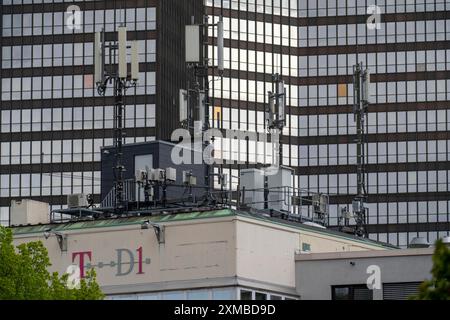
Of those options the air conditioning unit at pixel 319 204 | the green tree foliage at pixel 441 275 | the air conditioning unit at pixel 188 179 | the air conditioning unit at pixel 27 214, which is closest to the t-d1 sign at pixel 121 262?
the air conditioning unit at pixel 27 214

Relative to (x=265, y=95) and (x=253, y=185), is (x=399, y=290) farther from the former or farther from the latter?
(x=265, y=95)

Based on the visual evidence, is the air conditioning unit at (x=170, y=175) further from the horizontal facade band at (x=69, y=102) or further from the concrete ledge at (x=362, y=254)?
the horizontal facade band at (x=69, y=102)

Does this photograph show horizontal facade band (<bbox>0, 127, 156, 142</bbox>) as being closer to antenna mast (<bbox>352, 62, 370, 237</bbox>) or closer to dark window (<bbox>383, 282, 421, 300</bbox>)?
antenna mast (<bbox>352, 62, 370, 237</bbox>)

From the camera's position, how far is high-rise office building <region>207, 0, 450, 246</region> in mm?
183750

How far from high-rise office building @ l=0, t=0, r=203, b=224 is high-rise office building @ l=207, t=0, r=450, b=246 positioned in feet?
32.2

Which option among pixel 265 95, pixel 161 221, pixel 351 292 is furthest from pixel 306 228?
pixel 265 95

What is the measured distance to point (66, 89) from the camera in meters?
177

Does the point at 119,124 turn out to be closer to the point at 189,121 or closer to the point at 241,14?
the point at 189,121

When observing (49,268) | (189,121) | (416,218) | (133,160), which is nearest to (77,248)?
(49,268)

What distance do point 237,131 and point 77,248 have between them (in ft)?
381

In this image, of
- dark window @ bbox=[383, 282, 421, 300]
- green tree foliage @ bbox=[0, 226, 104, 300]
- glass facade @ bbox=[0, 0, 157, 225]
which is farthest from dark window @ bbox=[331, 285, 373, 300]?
glass facade @ bbox=[0, 0, 157, 225]

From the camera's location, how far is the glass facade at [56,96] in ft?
577

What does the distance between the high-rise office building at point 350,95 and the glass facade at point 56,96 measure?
12.4 meters

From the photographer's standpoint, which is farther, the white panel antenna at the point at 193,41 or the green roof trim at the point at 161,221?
the white panel antenna at the point at 193,41
